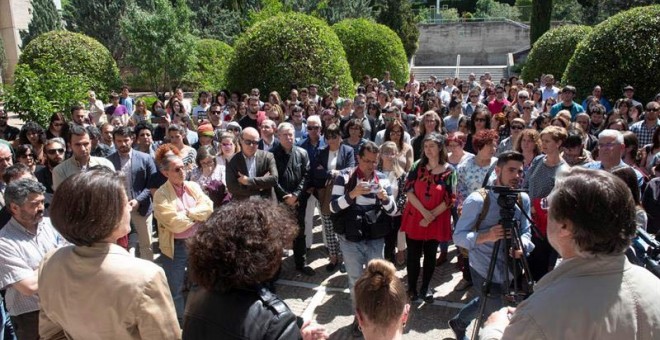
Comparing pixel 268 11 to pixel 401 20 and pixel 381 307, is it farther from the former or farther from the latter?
pixel 381 307

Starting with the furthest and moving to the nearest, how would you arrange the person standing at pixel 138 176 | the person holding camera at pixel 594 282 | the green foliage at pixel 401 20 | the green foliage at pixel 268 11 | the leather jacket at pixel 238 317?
1. the green foliage at pixel 401 20
2. the green foliage at pixel 268 11
3. the person standing at pixel 138 176
4. the leather jacket at pixel 238 317
5. the person holding camera at pixel 594 282

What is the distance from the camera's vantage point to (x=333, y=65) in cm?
1315

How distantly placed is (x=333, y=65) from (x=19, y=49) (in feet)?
100

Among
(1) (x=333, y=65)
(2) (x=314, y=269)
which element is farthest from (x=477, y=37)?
(2) (x=314, y=269)

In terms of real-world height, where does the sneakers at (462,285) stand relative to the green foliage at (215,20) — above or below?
below

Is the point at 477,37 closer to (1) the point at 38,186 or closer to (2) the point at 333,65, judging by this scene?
(2) the point at 333,65

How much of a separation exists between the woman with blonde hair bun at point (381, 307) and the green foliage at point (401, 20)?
1513 inches

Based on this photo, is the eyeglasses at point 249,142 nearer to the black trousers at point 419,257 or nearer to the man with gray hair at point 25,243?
the black trousers at point 419,257

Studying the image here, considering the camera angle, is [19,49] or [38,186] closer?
[38,186]

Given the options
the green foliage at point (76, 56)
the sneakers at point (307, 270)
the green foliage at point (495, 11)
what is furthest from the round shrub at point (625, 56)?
the green foliage at point (495, 11)

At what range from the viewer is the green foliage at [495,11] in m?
52.9

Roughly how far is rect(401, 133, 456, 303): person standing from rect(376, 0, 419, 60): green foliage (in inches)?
1396

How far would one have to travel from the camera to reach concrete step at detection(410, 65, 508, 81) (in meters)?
38.1

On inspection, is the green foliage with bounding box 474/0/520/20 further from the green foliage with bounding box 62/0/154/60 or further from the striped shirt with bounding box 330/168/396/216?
the striped shirt with bounding box 330/168/396/216
